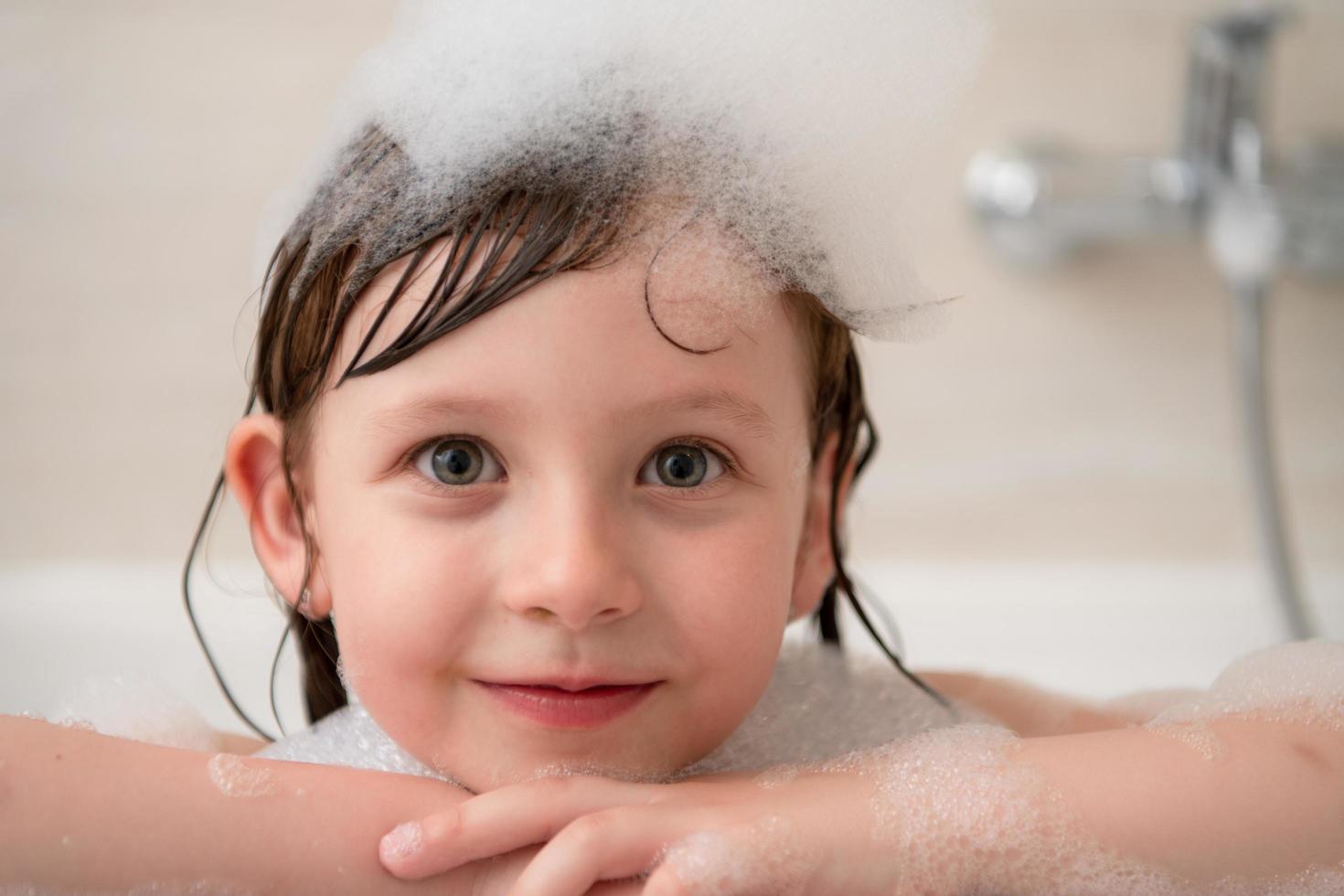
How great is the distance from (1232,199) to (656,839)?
1.14 metres

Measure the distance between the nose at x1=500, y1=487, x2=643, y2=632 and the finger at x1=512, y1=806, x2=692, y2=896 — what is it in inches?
3.8

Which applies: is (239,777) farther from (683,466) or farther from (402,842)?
(683,466)

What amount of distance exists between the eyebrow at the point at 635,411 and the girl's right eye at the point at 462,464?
19 mm

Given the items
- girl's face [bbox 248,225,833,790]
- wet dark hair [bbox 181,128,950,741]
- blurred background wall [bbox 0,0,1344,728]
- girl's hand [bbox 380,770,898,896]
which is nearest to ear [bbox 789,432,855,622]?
wet dark hair [bbox 181,128,950,741]

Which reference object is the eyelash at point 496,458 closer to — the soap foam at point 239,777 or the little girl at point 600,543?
the little girl at point 600,543

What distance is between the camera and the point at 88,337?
5.48ft

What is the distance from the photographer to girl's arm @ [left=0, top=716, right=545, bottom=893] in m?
0.69

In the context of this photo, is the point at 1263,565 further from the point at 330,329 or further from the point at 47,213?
the point at 47,213

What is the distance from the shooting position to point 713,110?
836 millimetres

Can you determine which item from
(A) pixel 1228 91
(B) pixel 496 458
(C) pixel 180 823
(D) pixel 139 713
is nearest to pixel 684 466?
(B) pixel 496 458

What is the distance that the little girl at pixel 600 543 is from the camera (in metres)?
0.70

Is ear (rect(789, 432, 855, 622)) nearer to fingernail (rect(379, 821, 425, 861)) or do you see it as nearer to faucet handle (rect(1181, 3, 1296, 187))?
fingernail (rect(379, 821, 425, 861))

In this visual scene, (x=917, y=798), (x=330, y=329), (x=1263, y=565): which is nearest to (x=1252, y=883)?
(x=917, y=798)

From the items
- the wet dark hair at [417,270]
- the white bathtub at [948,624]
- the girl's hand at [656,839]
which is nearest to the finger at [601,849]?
the girl's hand at [656,839]
